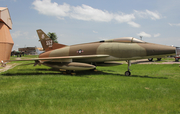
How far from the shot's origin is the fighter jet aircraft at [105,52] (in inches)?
384

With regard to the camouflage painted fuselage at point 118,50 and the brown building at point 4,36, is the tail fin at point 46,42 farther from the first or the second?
the brown building at point 4,36

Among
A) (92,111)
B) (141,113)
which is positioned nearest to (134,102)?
(141,113)

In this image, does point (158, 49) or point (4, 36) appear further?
point (4, 36)

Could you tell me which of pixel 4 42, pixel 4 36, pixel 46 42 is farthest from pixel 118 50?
pixel 4 36

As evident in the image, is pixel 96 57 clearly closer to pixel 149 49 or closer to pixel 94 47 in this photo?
pixel 94 47

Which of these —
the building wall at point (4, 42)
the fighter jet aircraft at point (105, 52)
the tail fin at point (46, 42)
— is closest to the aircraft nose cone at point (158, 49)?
the fighter jet aircraft at point (105, 52)

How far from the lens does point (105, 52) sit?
11.3 m

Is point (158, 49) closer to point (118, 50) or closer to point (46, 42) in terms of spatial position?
point (118, 50)

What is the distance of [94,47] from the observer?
471 inches

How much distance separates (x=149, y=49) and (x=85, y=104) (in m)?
7.91

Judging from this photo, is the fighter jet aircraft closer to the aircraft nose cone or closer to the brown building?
the aircraft nose cone

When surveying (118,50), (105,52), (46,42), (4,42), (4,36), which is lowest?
(105,52)

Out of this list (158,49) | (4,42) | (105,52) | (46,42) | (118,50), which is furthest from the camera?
(4,42)

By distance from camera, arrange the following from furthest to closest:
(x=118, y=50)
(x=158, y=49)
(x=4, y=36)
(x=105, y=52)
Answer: (x=4, y=36)
(x=105, y=52)
(x=118, y=50)
(x=158, y=49)
